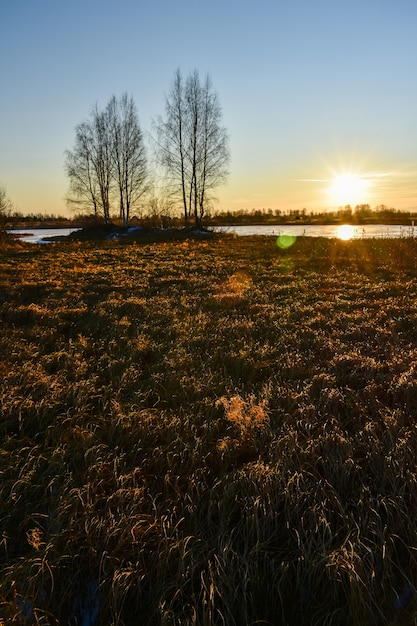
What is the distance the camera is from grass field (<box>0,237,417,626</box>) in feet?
6.93

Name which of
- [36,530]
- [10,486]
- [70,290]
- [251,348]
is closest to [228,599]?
[36,530]

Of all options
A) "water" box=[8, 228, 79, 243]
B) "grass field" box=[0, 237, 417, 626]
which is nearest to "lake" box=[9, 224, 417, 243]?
"water" box=[8, 228, 79, 243]

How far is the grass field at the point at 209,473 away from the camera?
211cm

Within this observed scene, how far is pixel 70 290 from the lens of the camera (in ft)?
32.0

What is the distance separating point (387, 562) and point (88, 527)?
1.78m

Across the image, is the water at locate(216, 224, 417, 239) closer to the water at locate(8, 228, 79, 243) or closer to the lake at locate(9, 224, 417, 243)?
the lake at locate(9, 224, 417, 243)

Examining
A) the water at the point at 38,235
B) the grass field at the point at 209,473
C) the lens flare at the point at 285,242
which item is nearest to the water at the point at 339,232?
the lens flare at the point at 285,242

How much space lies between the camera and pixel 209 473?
305 centimetres

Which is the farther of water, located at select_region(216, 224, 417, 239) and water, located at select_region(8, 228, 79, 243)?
water, located at select_region(8, 228, 79, 243)

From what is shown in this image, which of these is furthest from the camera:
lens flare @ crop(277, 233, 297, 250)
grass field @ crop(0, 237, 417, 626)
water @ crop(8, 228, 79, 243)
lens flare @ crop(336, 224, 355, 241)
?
water @ crop(8, 228, 79, 243)

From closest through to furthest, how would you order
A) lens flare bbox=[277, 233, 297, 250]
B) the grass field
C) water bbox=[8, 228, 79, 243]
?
the grass field < lens flare bbox=[277, 233, 297, 250] < water bbox=[8, 228, 79, 243]

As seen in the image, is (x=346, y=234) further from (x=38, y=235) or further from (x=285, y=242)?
(x=38, y=235)

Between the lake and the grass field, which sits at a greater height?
the lake

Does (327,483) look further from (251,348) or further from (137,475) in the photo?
(251,348)
